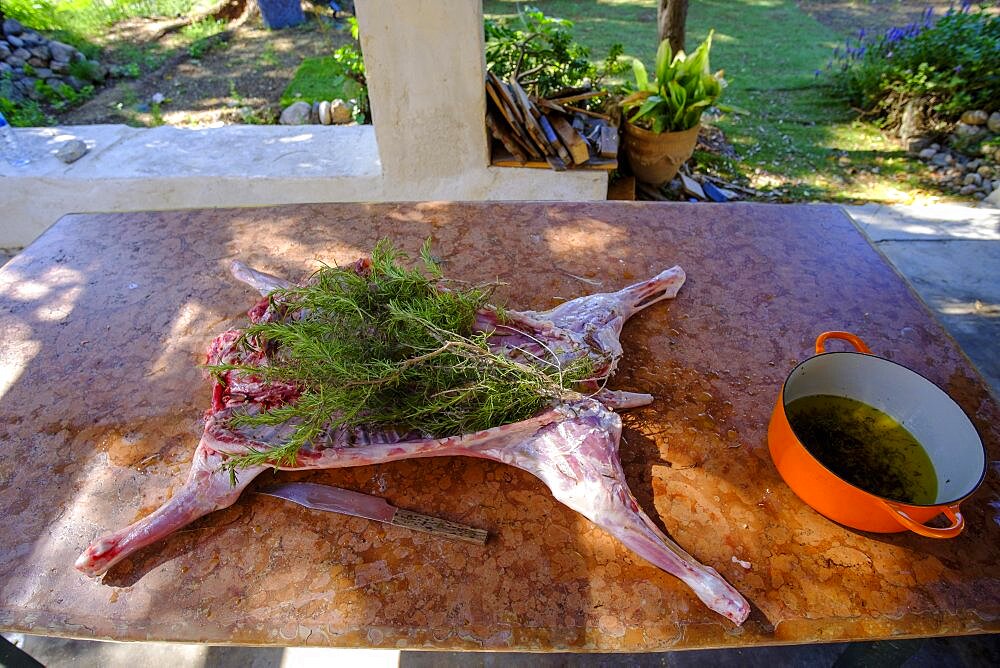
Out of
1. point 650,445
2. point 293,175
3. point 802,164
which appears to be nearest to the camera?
point 650,445

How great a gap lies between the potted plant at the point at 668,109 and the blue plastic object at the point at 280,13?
6511 millimetres

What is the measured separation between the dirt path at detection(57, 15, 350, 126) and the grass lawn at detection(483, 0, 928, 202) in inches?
135

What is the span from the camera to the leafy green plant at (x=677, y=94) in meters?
4.02

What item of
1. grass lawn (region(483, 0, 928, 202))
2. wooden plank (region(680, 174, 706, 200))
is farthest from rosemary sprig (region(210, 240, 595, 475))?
grass lawn (region(483, 0, 928, 202))

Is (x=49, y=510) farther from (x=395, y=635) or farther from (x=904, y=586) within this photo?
(x=904, y=586)

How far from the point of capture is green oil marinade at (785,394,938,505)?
50.8 inches

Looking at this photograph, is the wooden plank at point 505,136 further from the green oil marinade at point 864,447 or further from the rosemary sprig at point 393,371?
the green oil marinade at point 864,447

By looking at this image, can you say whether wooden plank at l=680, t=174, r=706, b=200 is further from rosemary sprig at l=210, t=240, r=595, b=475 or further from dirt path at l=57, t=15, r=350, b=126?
dirt path at l=57, t=15, r=350, b=126

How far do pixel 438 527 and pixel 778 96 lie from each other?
23.0 feet

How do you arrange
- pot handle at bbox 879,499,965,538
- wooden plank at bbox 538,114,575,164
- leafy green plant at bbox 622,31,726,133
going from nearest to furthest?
pot handle at bbox 879,499,965,538 < wooden plank at bbox 538,114,575,164 < leafy green plant at bbox 622,31,726,133

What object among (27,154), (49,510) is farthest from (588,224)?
(27,154)

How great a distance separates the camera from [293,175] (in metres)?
3.47

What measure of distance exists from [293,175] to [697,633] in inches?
131

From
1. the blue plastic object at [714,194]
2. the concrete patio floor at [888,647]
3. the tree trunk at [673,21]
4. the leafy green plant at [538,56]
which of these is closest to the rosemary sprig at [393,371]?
the concrete patio floor at [888,647]
